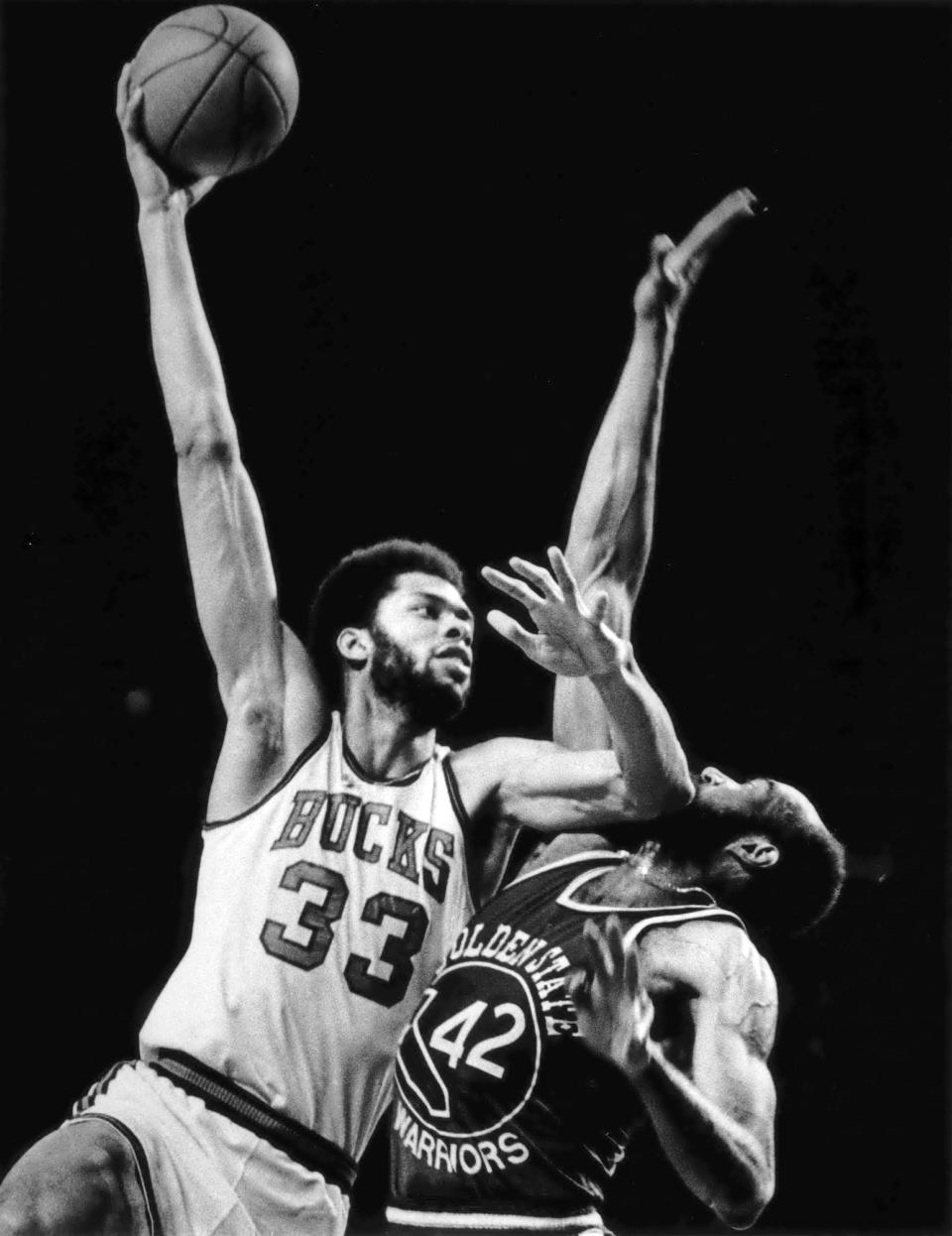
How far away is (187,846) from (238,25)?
2.12m

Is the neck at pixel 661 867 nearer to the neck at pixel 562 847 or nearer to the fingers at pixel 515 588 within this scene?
the neck at pixel 562 847

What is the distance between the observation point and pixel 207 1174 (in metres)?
3.64

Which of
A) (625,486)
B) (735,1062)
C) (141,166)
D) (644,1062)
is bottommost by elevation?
(735,1062)

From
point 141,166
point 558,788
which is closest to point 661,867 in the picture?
point 558,788

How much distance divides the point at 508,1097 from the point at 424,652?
112cm

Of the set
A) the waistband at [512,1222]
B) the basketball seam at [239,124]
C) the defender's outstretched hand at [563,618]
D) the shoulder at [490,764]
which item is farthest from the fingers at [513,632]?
the basketball seam at [239,124]

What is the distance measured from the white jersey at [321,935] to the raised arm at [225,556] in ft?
0.31

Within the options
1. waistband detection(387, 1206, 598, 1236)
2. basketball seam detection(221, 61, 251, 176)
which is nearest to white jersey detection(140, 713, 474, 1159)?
waistband detection(387, 1206, 598, 1236)

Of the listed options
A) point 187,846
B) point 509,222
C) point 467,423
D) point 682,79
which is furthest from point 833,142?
point 187,846

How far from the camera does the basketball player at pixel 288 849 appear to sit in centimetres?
364

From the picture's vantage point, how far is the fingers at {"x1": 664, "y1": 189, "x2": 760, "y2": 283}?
14.3 feet

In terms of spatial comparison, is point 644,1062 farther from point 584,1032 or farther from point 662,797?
point 662,797

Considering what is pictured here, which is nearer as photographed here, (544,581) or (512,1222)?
(544,581)

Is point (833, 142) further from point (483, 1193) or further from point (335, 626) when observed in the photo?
point (483, 1193)
